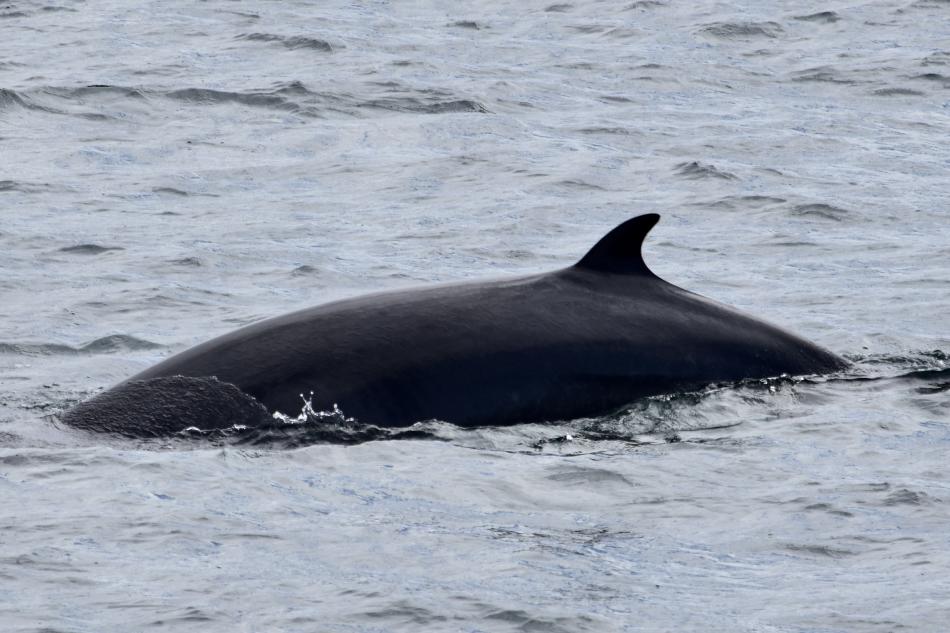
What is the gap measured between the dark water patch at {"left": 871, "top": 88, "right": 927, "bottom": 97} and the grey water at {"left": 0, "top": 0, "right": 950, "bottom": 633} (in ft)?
0.17

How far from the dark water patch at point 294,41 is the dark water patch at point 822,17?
28.8 feet

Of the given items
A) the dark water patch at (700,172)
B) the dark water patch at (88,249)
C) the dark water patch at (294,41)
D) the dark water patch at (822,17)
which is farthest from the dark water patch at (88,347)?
the dark water patch at (822,17)

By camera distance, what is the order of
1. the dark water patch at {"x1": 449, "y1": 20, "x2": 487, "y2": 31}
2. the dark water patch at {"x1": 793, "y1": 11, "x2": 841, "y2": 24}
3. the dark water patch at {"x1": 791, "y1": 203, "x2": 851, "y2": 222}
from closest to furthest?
1. the dark water patch at {"x1": 791, "y1": 203, "x2": 851, "y2": 222}
2. the dark water patch at {"x1": 793, "y1": 11, "x2": 841, "y2": 24}
3. the dark water patch at {"x1": 449, "y1": 20, "x2": 487, "y2": 31}

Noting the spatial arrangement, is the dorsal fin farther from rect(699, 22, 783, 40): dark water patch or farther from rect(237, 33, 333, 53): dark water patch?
rect(699, 22, 783, 40): dark water patch

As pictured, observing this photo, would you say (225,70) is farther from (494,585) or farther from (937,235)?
(494,585)

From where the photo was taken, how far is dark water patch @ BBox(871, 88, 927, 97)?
26.2 meters

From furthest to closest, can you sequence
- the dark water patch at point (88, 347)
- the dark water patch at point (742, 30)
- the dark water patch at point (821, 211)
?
the dark water patch at point (742, 30)
the dark water patch at point (821, 211)
the dark water patch at point (88, 347)

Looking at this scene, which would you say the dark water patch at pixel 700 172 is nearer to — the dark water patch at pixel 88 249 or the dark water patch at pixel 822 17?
the dark water patch at pixel 88 249

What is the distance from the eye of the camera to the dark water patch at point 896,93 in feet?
86.1

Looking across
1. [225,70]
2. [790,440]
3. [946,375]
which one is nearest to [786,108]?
[225,70]

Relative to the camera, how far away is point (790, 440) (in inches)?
398

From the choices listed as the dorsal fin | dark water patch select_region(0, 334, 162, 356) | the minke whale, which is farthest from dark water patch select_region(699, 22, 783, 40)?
the dorsal fin

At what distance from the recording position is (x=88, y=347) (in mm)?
13359

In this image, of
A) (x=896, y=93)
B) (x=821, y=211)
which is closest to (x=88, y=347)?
(x=821, y=211)
